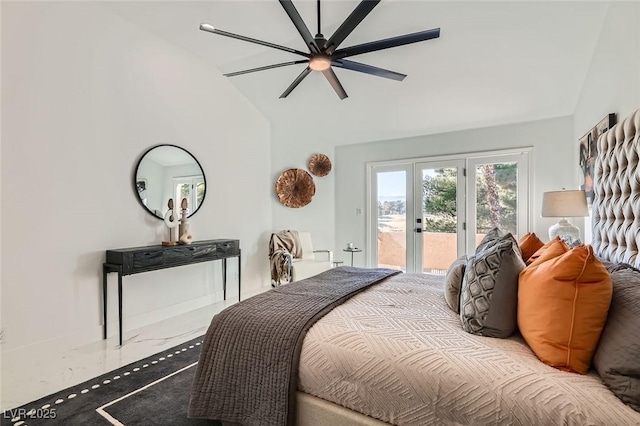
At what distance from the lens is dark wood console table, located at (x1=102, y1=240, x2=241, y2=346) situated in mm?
2822

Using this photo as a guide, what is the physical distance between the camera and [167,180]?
353 centimetres

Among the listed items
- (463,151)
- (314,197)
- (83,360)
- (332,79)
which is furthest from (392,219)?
(83,360)

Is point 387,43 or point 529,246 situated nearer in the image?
point 529,246

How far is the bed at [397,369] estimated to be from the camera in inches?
41.8

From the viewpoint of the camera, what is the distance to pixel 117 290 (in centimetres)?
309

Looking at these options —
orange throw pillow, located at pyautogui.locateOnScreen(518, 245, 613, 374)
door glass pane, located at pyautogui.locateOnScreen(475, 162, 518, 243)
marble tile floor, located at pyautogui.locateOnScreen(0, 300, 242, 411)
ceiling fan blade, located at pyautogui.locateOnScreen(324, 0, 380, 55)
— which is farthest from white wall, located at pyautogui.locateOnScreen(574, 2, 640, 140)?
marble tile floor, located at pyautogui.locateOnScreen(0, 300, 242, 411)

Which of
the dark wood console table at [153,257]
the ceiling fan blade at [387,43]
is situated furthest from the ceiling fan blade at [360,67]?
the dark wood console table at [153,257]

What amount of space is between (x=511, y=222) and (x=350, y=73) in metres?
2.87

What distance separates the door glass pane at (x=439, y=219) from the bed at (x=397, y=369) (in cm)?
261

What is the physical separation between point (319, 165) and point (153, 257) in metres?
3.07

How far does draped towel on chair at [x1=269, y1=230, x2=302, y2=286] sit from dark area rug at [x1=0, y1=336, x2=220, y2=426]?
1882 mm

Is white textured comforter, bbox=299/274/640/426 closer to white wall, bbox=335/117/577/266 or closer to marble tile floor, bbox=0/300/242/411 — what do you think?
marble tile floor, bbox=0/300/242/411

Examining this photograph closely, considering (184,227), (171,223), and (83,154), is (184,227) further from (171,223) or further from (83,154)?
(83,154)

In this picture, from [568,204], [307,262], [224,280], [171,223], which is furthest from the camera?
[307,262]
